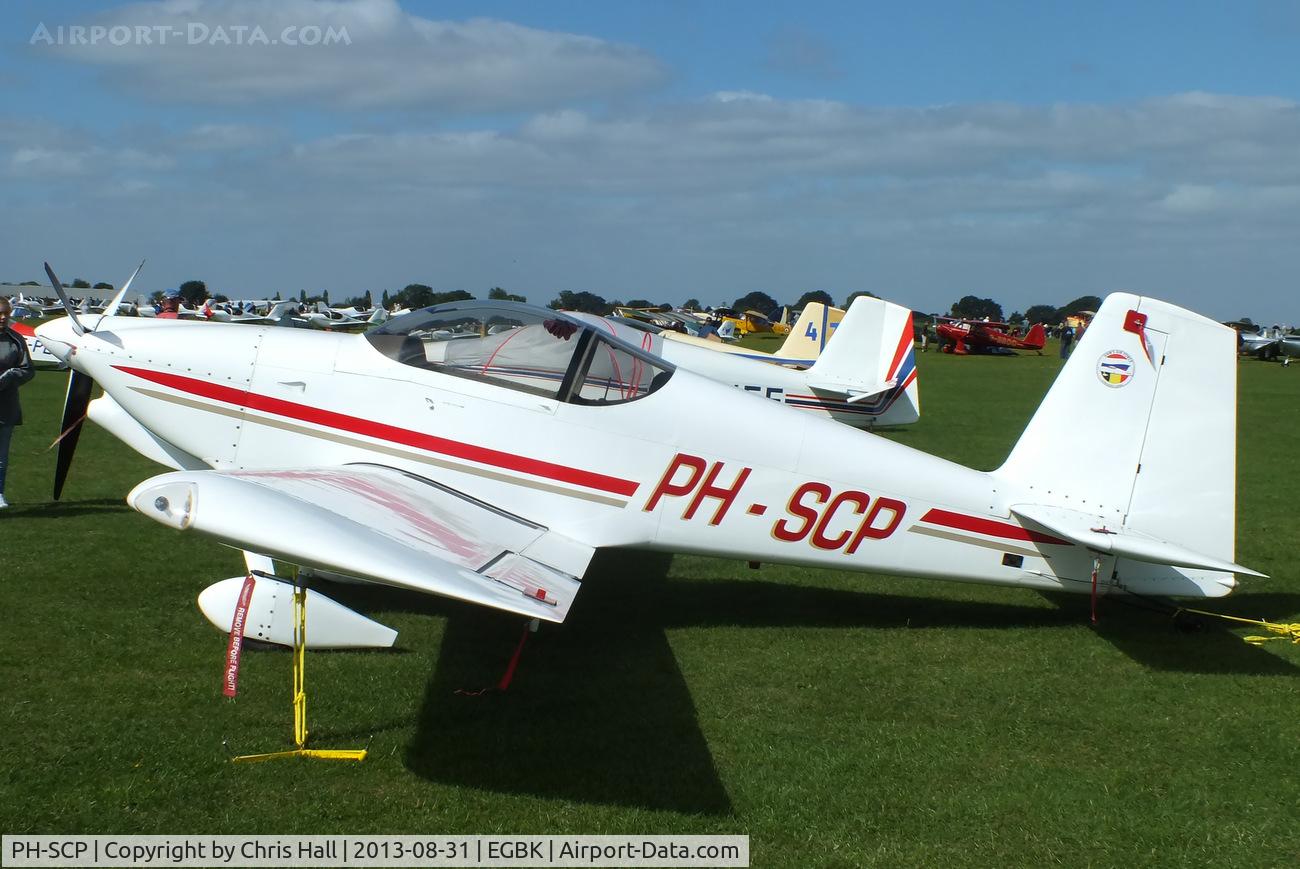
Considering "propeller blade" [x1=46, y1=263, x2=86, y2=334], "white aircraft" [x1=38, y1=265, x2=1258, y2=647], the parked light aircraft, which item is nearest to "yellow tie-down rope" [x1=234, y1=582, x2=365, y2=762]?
"white aircraft" [x1=38, y1=265, x2=1258, y2=647]

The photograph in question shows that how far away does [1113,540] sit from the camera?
5344 mm

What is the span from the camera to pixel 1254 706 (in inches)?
198

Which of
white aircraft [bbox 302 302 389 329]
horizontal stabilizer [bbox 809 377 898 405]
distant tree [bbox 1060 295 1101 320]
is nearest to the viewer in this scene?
horizontal stabilizer [bbox 809 377 898 405]

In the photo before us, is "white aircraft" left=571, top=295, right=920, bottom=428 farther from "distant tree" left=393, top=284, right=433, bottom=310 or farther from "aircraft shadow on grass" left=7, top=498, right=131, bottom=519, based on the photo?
"distant tree" left=393, top=284, right=433, bottom=310

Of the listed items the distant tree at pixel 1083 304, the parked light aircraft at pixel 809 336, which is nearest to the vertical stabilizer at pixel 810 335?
the parked light aircraft at pixel 809 336

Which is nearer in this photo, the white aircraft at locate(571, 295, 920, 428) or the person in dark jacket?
the person in dark jacket

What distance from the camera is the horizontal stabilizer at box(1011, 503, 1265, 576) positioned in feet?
17.0

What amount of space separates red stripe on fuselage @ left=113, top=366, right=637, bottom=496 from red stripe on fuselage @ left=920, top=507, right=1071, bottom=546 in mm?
1695

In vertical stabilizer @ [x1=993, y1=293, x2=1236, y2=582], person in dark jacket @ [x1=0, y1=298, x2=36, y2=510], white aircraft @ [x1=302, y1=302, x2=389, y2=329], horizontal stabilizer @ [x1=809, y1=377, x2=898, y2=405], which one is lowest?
white aircraft @ [x1=302, y1=302, x2=389, y2=329]

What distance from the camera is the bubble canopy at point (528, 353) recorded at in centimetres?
570

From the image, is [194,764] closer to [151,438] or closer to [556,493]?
[556,493]

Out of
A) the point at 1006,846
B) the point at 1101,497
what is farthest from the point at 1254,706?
the point at 1006,846

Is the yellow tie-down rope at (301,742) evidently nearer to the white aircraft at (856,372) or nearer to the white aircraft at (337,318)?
the white aircraft at (856,372)

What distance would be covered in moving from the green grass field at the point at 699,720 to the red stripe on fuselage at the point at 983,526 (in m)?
0.61
